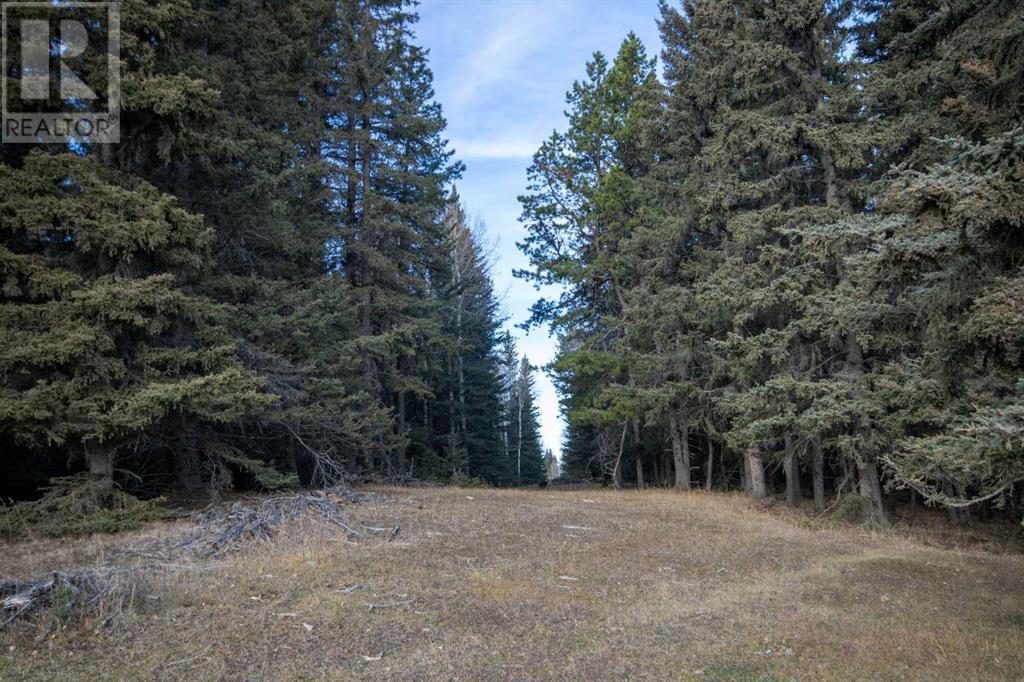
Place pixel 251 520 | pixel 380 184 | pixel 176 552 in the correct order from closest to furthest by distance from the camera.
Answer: pixel 176 552 → pixel 251 520 → pixel 380 184

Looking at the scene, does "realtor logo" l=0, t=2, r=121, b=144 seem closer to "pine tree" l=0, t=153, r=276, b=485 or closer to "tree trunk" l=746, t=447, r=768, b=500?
"pine tree" l=0, t=153, r=276, b=485

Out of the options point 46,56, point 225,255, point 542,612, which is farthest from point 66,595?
point 225,255

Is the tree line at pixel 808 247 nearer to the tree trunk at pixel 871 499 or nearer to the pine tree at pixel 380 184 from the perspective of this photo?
the tree trunk at pixel 871 499

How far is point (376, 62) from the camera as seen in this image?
62.4 feet

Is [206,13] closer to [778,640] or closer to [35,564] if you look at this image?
[35,564]

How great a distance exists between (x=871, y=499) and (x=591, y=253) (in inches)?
509

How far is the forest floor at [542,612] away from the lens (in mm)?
5000

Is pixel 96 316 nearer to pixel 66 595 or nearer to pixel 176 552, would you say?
pixel 176 552

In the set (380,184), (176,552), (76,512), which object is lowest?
(176,552)

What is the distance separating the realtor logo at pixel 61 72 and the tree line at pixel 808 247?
11.8 m

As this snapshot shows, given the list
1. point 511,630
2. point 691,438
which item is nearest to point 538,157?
point 691,438

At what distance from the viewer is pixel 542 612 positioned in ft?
21.6

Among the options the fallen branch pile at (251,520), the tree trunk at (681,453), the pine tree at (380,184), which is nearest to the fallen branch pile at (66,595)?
the fallen branch pile at (251,520)

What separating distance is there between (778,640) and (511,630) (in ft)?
8.76
